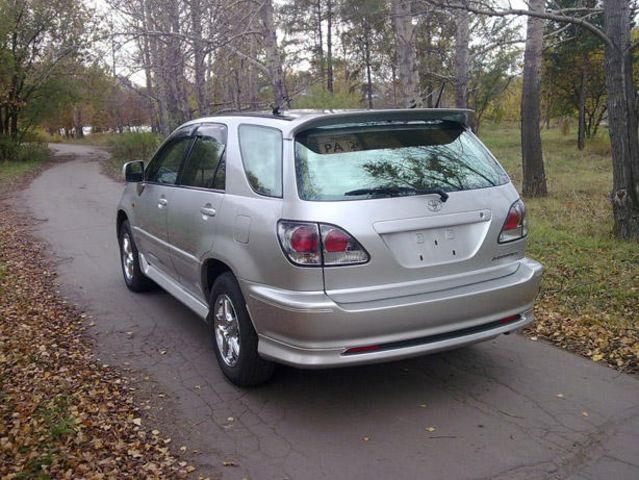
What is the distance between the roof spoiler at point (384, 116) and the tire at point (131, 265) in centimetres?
328

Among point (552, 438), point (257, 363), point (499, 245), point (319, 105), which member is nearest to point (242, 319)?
point (257, 363)

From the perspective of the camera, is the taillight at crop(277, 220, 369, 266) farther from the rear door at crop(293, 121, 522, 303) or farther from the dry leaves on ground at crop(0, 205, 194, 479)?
the dry leaves on ground at crop(0, 205, 194, 479)

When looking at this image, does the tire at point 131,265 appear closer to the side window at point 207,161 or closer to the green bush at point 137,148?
the side window at point 207,161

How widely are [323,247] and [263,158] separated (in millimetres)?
943

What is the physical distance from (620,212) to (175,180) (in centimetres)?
528

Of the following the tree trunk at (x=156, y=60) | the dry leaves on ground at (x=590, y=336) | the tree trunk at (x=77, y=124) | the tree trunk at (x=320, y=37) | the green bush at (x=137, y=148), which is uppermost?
the tree trunk at (x=320, y=37)

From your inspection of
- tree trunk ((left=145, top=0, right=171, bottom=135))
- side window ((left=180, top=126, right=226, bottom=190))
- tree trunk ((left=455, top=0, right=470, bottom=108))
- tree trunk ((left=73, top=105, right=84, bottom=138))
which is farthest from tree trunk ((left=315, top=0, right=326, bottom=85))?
tree trunk ((left=73, top=105, right=84, bottom=138))

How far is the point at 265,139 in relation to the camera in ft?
13.6

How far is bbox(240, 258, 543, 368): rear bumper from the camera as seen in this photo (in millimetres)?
3445

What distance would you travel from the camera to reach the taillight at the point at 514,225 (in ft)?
13.1

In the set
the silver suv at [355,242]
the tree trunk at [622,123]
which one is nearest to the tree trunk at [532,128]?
the tree trunk at [622,123]

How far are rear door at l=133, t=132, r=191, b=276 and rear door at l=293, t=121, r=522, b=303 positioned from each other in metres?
1.94

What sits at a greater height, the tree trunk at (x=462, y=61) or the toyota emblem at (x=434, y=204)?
the tree trunk at (x=462, y=61)

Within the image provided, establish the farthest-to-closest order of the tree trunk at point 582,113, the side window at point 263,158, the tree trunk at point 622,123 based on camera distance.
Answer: the tree trunk at point 582,113
the tree trunk at point 622,123
the side window at point 263,158
